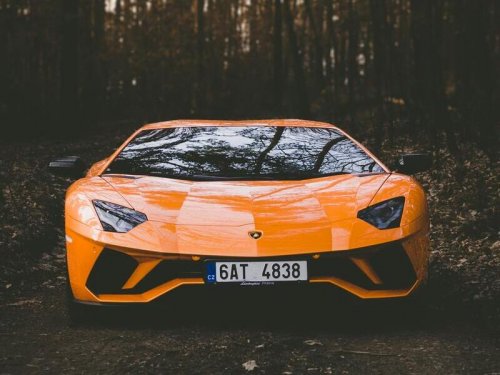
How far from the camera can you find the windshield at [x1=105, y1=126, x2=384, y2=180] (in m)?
4.46

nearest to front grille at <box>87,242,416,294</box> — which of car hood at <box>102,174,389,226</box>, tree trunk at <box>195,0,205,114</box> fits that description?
car hood at <box>102,174,389,226</box>

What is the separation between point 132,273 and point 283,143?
5.57ft

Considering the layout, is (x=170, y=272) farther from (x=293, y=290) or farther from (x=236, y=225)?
(x=293, y=290)

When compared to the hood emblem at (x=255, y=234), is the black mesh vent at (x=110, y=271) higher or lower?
lower

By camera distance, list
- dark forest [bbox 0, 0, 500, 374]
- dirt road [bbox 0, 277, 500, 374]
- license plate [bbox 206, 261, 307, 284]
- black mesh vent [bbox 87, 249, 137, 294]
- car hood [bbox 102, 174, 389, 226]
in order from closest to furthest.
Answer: dirt road [bbox 0, 277, 500, 374]
dark forest [bbox 0, 0, 500, 374]
license plate [bbox 206, 261, 307, 284]
black mesh vent [bbox 87, 249, 137, 294]
car hood [bbox 102, 174, 389, 226]

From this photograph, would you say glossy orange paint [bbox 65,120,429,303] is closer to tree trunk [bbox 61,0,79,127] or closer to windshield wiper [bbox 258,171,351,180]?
windshield wiper [bbox 258,171,351,180]

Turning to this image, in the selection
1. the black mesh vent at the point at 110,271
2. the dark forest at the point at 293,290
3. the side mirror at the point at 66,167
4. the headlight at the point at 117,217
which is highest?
the side mirror at the point at 66,167

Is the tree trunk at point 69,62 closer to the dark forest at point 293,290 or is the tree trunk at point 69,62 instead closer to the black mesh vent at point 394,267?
the dark forest at point 293,290

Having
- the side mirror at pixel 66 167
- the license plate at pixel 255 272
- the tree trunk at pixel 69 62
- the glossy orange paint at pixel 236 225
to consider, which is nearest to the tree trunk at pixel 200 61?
the tree trunk at pixel 69 62

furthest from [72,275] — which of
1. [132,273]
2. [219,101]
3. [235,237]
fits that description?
[219,101]

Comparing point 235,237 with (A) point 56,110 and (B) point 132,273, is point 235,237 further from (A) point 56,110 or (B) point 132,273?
(A) point 56,110

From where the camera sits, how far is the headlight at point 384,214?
12.2 feet

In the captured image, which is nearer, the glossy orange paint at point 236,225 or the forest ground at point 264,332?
the forest ground at point 264,332

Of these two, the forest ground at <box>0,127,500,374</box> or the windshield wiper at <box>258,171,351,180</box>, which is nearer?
the forest ground at <box>0,127,500,374</box>
